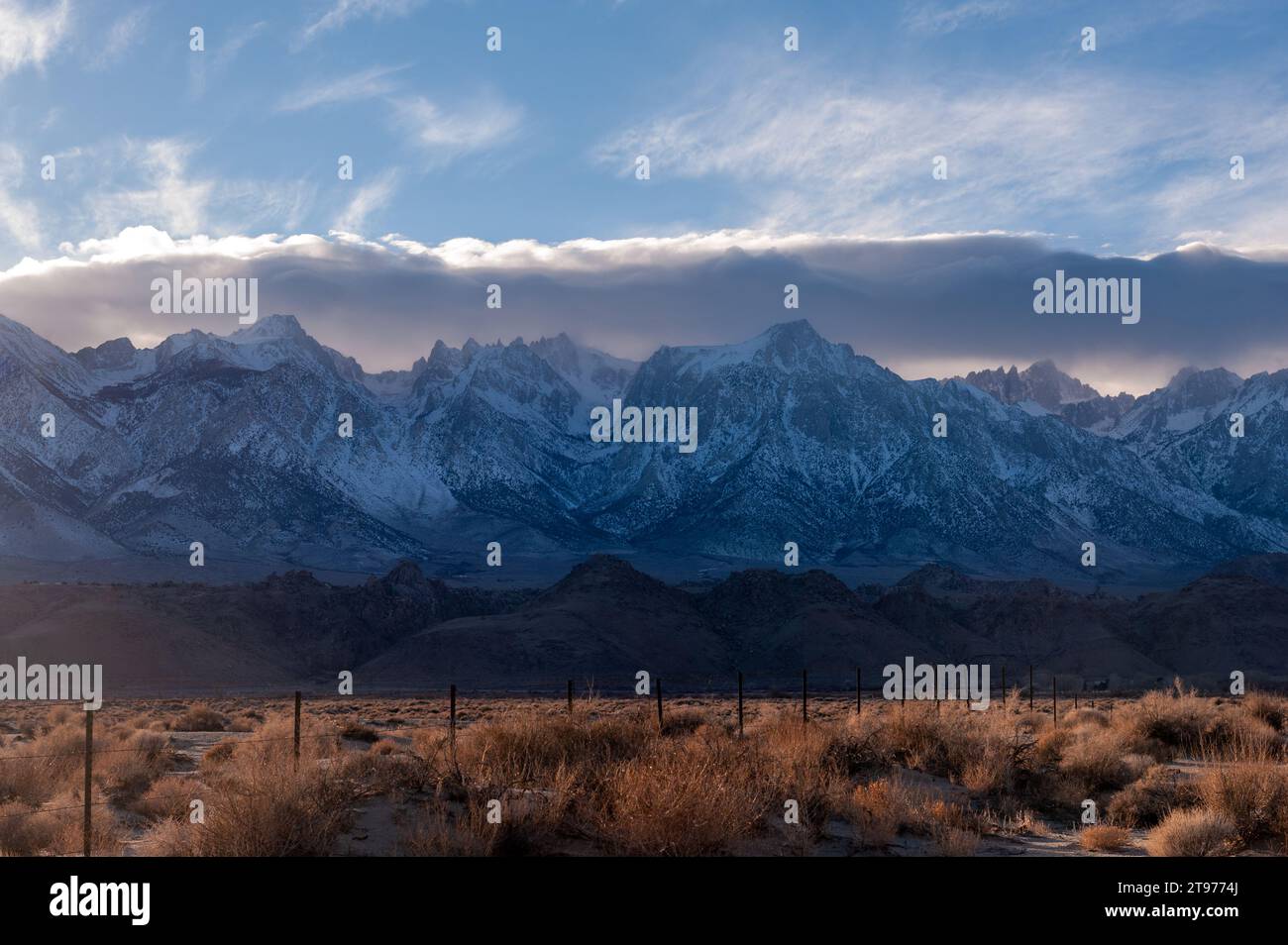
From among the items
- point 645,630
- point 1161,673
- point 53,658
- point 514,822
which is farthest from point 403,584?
point 514,822

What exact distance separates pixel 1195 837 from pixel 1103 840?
139cm

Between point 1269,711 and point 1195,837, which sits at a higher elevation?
point 1195,837

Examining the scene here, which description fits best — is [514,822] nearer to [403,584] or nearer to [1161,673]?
[1161,673]

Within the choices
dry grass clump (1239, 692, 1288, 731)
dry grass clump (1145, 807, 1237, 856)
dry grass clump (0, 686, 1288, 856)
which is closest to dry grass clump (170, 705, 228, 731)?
dry grass clump (0, 686, 1288, 856)

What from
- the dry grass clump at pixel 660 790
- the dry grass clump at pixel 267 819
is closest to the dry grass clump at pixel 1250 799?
the dry grass clump at pixel 660 790

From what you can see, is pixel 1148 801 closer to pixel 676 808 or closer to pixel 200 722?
pixel 676 808

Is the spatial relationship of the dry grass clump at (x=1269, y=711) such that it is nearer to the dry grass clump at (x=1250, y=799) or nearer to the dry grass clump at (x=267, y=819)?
the dry grass clump at (x=1250, y=799)

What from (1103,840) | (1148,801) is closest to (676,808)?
(1103,840)

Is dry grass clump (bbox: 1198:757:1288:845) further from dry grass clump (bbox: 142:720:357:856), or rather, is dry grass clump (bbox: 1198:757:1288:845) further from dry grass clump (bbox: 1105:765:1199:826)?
dry grass clump (bbox: 142:720:357:856)

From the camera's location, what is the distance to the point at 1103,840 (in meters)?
15.8

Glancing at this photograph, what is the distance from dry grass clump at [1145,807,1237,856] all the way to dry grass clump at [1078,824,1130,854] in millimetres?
566

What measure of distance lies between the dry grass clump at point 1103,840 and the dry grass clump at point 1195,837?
57 centimetres
